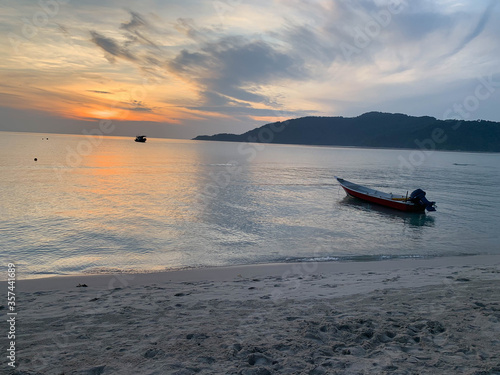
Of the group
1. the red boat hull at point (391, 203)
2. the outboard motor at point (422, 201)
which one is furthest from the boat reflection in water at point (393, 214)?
the outboard motor at point (422, 201)

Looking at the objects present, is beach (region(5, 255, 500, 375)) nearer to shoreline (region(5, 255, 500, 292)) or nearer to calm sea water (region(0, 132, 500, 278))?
shoreline (region(5, 255, 500, 292))

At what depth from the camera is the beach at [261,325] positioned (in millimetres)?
4285

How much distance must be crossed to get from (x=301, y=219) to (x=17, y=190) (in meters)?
23.2

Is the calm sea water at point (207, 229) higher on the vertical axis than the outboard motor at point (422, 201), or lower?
lower

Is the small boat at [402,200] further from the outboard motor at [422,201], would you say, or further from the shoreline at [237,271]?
the shoreline at [237,271]

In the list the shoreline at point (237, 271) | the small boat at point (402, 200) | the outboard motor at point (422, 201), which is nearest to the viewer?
the shoreline at point (237, 271)

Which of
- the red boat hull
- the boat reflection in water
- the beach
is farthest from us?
the red boat hull

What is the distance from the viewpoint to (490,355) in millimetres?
4434

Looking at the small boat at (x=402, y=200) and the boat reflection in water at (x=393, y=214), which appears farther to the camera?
the small boat at (x=402, y=200)

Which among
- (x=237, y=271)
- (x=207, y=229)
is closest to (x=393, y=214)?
(x=207, y=229)

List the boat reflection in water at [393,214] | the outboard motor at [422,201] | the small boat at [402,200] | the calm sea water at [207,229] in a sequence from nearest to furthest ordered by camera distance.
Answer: the calm sea water at [207,229]
the boat reflection in water at [393,214]
the outboard motor at [422,201]
the small boat at [402,200]

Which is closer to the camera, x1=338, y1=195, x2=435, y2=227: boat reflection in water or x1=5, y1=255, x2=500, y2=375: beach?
x1=5, y1=255, x2=500, y2=375: beach

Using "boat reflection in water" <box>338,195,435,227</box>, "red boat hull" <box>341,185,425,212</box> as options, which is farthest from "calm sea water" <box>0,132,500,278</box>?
"red boat hull" <box>341,185,425,212</box>

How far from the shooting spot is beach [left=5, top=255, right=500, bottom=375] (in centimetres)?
429
